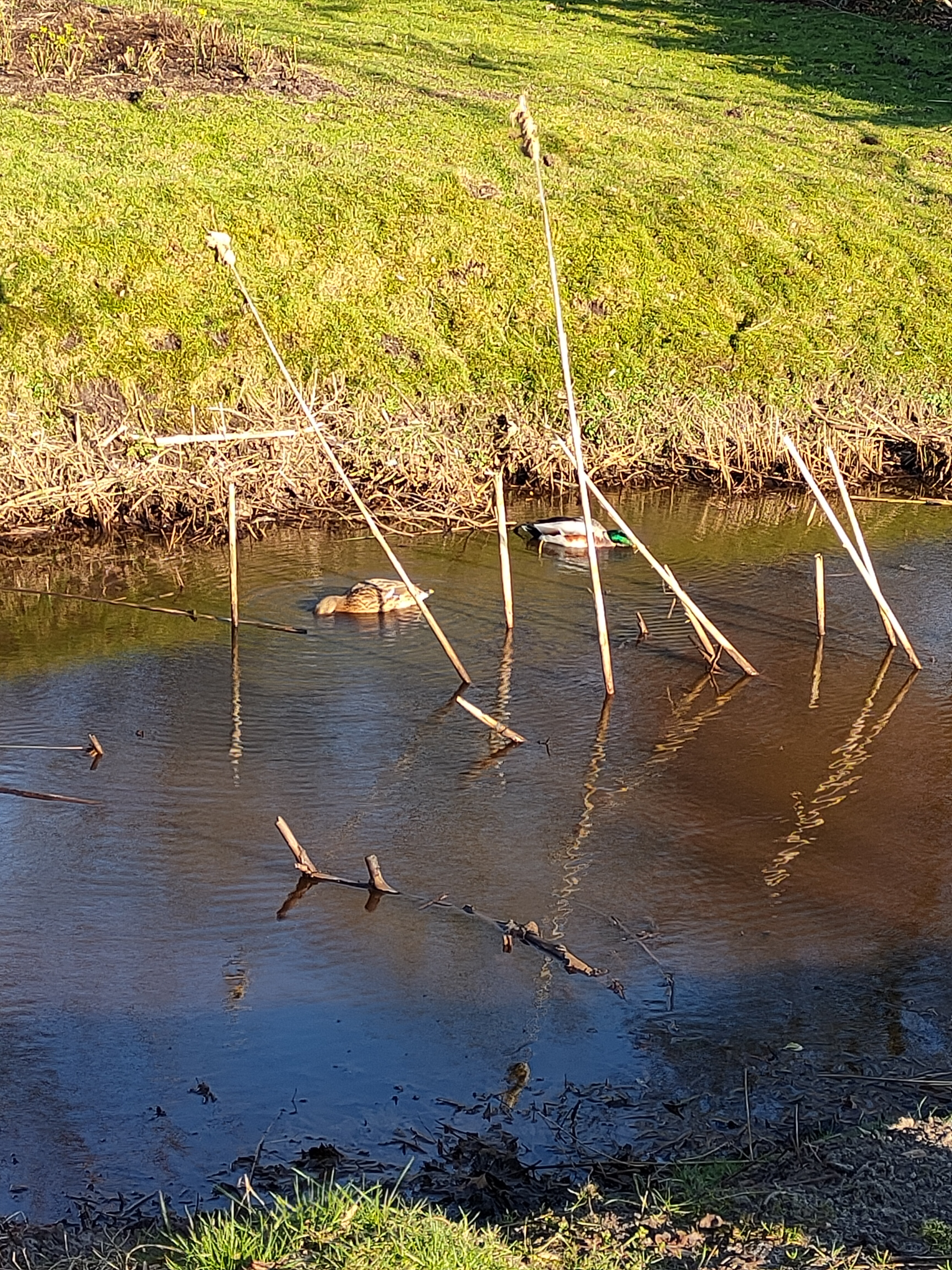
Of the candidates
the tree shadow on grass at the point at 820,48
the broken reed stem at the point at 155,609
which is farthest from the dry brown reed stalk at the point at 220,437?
the tree shadow on grass at the point at 820,48

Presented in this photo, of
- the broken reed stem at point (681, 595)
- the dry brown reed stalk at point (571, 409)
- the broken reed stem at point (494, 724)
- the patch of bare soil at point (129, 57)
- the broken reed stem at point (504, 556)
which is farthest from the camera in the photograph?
the patch of bare soil at point (129, 57)

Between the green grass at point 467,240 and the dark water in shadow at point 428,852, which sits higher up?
the green grass at point 467,240

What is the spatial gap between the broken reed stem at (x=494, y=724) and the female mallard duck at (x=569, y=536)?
3461mm

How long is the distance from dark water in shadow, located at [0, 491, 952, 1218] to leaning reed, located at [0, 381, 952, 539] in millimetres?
739

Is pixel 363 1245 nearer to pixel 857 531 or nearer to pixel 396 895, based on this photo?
pixel 396 895

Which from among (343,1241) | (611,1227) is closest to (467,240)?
(611,1227)

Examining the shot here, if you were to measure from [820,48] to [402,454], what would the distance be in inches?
688

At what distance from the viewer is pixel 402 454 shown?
42.6 feet

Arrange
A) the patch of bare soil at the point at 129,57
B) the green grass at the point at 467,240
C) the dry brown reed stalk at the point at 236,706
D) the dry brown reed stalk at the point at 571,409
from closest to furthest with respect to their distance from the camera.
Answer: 1. the dry brown reed stalk at the point at 571,409
2. the dry brown reed stalk at the point at 236,706
3. the green grass at the point at 467,240
4. the patch of bare soil at the point at 129,57

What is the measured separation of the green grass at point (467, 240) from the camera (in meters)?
14.3

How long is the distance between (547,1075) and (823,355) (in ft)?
39.5

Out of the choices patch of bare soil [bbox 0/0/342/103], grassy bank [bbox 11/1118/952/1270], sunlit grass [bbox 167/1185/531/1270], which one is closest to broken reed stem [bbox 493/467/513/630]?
grassy bank [bbox 11/1118/952/1270]

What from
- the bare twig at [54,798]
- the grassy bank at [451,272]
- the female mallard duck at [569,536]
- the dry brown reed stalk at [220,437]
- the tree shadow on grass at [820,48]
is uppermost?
the tree shadow on grass at [820,48]

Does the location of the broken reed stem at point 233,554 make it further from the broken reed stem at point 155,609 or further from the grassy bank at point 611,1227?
the grassy bank at point 611,1227
